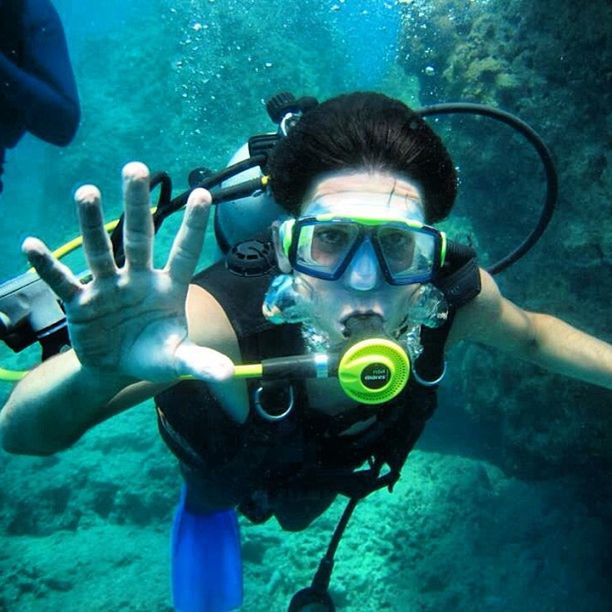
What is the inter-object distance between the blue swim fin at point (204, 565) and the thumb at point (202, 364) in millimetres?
3142

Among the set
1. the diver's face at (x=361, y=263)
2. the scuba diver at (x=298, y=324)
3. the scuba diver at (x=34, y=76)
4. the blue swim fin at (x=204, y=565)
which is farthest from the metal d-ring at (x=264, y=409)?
the scuba diver at (x=34, y=76)

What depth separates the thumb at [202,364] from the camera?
137 cm

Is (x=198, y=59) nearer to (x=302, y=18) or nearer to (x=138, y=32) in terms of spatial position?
(x=302, y=18)

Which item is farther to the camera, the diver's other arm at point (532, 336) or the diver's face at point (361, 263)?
the diver's other arm at point (532, 336)

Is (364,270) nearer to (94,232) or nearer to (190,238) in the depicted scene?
(190,238)

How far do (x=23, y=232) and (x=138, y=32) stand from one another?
11.1 m

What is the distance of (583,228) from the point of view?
431 cm

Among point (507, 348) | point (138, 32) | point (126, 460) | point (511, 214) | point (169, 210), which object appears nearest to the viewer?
point (169, 210)

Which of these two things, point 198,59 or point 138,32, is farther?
point 138,32

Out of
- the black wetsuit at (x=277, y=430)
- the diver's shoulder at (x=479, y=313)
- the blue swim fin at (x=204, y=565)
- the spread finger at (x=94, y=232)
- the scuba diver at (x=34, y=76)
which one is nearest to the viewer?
the spread finger at (x=94, y=232)

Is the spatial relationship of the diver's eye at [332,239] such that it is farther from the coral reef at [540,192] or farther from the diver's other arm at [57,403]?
the coral reef at [540,192]

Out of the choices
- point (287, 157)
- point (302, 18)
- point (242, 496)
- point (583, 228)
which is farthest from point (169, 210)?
point (302, 18)

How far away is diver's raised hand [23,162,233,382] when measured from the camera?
1.35 meters

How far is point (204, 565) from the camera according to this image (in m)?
4.26
